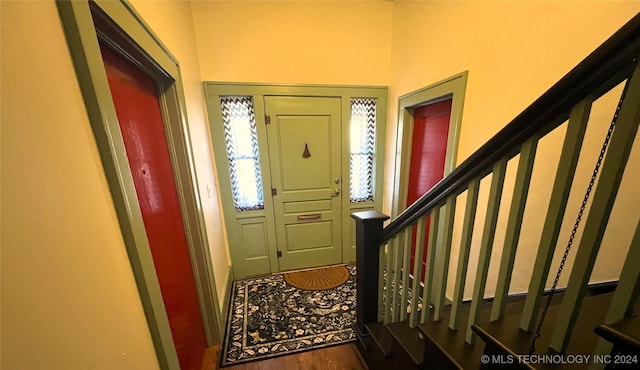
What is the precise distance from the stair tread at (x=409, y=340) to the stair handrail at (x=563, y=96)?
81 cm

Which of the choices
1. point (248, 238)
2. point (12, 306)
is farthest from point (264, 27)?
point (12, 306)

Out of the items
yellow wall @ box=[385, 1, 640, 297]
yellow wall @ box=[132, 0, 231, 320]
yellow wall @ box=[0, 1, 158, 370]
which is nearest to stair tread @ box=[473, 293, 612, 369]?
yellow wall @ box=[385, 1, 640, 297]

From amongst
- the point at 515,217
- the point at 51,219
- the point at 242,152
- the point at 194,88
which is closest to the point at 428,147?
the point at 515,217

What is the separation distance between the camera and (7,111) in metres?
0.38

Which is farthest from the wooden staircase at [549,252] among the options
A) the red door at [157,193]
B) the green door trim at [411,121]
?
the red door at [157,193]

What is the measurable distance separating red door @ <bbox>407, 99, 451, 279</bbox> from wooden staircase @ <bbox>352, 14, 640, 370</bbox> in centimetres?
114

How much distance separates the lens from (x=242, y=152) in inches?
91.7

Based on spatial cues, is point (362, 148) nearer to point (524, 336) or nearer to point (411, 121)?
point (411, 121)

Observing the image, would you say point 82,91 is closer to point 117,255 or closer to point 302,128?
point 117,255

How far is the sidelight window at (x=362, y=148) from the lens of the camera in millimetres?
2482

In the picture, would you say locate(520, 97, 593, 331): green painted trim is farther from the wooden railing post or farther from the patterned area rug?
the patterned area rug

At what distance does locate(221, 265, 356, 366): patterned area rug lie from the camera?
5.40 ft

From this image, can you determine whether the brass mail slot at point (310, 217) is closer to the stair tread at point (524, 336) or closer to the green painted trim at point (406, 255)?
the green painted trim at point (406, 255)

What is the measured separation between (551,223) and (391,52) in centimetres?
236
